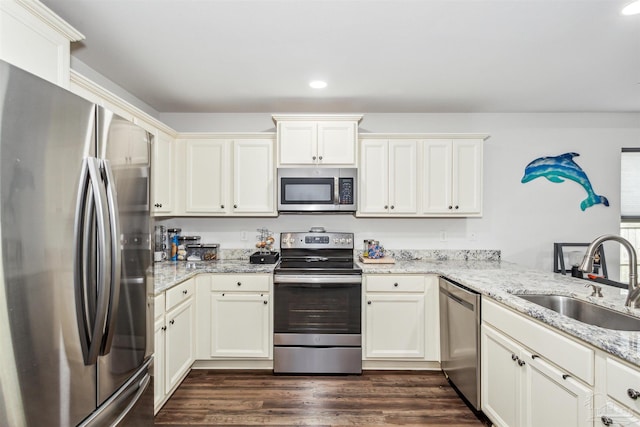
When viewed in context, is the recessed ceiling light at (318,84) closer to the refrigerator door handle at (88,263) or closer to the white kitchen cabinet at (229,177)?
the white kitchen cabinet at (229,177)

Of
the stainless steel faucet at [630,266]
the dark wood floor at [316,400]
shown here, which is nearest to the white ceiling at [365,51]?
the stainless steel faucet at [630,266]

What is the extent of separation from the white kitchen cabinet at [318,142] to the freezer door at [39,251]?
6.65 ft

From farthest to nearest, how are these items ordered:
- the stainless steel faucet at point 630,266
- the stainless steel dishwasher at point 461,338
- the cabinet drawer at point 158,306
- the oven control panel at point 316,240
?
the oven control panel at point 316,240 < the stainless steel dishwasher at point 461,338 < the cabinet drawer at point 158,306 < the stainless steel faucet at point 630,266

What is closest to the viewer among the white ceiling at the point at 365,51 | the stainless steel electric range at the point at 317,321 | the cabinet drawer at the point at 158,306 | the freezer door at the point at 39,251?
the freezer door at the point at 39,251

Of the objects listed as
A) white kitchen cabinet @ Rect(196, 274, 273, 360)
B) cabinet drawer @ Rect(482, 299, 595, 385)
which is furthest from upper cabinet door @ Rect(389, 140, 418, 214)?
white kitchen cabinet @ Rect(196, 274, 273, 360)

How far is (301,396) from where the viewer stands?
2426 mm

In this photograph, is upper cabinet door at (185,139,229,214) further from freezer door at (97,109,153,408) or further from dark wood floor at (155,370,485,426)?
freezer door at (97,109,153,408)

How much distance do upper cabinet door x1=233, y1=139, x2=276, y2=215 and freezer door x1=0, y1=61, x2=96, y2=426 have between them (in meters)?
2.06

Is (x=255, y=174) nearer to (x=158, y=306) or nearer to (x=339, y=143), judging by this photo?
(x=339, y=143)

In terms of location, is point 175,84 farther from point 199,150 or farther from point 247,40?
point 247,40

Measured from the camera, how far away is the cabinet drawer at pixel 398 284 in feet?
9.15

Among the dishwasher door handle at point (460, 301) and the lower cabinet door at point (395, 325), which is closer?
the dishwasher door handle at point (460, 301)

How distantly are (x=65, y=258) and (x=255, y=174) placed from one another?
223 centimetres

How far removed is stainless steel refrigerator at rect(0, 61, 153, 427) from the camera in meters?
0.85
